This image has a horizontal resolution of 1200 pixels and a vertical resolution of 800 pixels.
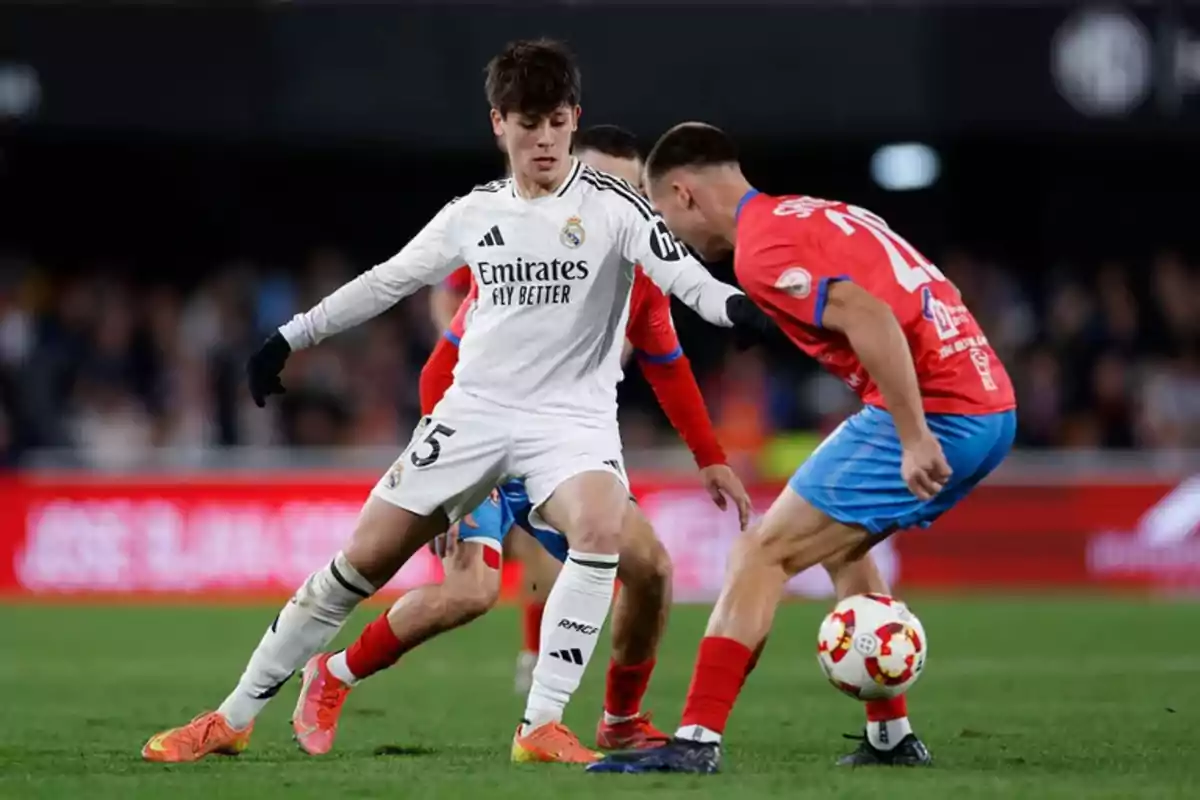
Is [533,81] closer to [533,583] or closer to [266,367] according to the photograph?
[266,367]

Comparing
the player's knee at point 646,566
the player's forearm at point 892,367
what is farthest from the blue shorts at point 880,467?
the player's knee at point 646,566

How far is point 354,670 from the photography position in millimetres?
7258

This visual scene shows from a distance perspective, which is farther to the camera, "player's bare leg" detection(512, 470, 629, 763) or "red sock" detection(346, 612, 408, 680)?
"red sock" detection(346, 612, 408, 680)

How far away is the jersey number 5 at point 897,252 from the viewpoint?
20.1 ft

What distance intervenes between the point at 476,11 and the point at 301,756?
430 inches

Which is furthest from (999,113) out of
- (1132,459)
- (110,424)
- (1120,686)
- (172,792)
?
(172,792)

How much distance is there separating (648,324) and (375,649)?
148 centimetres

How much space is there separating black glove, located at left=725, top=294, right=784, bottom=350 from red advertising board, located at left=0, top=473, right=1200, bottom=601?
9.51 meters

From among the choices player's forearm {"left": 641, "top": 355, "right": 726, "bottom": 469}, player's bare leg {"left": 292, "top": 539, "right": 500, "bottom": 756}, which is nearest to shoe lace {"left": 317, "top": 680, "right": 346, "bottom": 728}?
player's bare leg {"left": 292, "top": 539, "right": 500, "bottom": 756}

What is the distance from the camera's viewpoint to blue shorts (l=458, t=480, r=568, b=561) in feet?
24.2

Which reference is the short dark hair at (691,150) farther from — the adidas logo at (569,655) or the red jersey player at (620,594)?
the adidas logo at (569,655)

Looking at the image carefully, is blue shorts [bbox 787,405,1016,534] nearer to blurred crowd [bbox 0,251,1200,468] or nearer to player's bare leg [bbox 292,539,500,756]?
player's bare leg [bbox 292,539,500,756]

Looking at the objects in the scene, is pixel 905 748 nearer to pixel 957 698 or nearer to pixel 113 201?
pixel 957 698

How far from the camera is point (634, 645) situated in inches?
288
